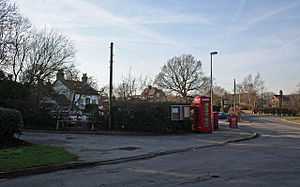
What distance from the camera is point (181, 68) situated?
259ft

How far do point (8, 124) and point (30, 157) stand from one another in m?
4.78

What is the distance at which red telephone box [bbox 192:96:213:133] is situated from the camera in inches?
1234

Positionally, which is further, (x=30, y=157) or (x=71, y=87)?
(x=71, y=87)

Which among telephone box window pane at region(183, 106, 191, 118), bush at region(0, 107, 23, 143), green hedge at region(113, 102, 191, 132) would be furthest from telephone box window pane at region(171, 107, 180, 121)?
bush at region(0, 107, 23, 143)

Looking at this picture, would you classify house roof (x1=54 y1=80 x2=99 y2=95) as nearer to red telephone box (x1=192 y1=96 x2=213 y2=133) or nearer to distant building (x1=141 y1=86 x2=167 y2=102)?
distant building (x1=141 y1=86 x2=167 y2=102)

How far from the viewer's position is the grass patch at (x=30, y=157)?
12.8 meters

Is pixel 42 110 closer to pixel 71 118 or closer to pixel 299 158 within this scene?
pixel 71 118

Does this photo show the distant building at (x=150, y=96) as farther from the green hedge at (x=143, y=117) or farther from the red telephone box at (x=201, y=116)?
the green hedge at (x=143, y=117)

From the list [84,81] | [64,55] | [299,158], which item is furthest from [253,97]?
[299,158]

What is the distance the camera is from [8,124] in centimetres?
1886

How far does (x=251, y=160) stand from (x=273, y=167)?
2.05 metres

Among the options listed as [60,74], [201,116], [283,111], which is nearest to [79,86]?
[60,74]

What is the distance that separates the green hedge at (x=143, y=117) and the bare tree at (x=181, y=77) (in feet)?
155

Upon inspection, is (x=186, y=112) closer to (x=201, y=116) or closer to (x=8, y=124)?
(x=201, y=116)
